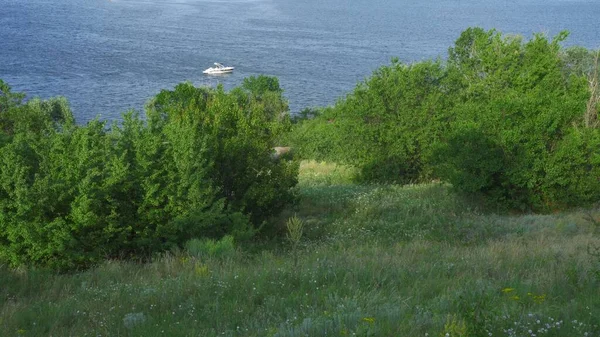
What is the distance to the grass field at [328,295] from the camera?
17.0 feet

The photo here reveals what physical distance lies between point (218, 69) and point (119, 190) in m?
52.3

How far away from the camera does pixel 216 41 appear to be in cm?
7956

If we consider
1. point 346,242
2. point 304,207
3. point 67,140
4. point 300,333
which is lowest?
Answer: point 304,207

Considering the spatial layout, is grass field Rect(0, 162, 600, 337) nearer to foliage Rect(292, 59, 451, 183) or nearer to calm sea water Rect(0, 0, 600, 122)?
foliage Rect(292, 59, 451, 183)

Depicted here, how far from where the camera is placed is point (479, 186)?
67.1 ft

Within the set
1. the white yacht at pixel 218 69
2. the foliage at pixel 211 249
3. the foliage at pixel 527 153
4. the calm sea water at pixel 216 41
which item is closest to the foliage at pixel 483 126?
the foliage at pixel 527 153

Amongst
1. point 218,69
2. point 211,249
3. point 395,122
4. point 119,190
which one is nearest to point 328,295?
point 211,249

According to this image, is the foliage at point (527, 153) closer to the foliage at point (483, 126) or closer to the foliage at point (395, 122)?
the foliage at point (483, 126)

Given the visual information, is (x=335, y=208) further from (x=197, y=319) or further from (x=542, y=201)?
(x=197, y=319)

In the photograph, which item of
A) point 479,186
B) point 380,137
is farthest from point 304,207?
point 380,137

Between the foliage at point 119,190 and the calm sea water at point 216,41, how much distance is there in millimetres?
25689

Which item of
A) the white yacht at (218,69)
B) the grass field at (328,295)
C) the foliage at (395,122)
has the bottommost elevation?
the white yacht at (218,69)

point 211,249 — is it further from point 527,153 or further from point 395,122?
point 395,122

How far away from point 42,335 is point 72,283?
3129 mm
